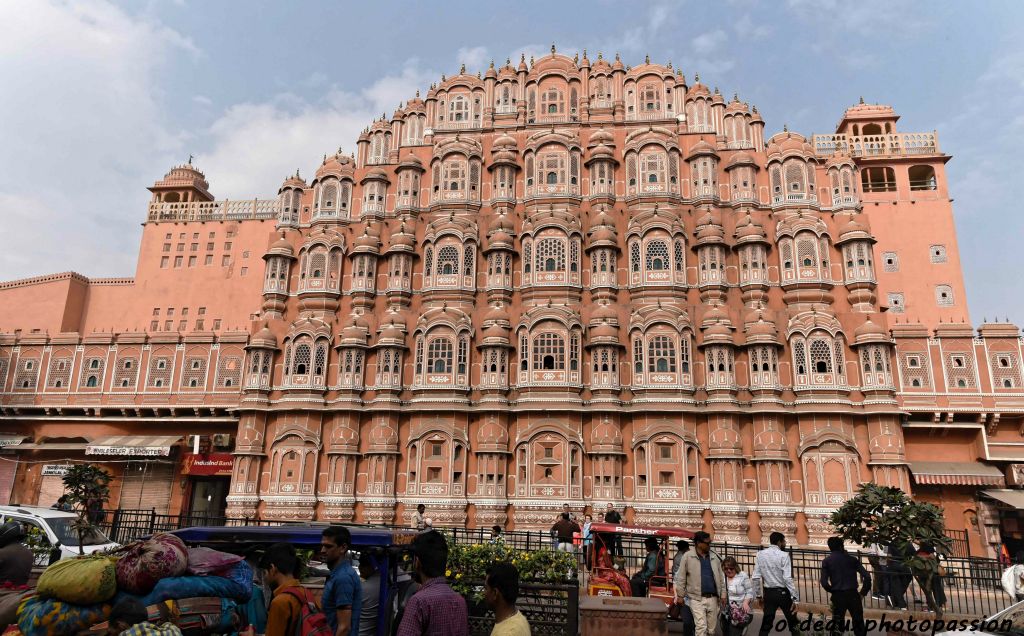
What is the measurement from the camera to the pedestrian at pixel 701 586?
987 centimetres

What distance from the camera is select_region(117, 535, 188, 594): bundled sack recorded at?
4.47 metres

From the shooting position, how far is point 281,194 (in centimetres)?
3344

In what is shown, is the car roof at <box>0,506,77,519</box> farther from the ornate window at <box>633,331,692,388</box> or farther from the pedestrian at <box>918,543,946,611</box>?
the ornate window at <box>633,331,692,388</box>

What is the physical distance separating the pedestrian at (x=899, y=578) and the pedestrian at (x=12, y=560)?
14.5 m

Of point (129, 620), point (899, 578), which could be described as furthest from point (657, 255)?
point (129, 620)

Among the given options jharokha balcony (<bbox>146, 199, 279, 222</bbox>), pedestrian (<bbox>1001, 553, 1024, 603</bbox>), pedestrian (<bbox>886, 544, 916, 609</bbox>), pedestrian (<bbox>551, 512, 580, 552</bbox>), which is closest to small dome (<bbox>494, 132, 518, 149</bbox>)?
pedestrian (<bbox>551, 512, 580, 552</bbox>)

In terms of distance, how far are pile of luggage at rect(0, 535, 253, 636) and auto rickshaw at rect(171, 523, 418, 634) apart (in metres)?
2.36

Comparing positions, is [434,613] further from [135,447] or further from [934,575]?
[135,447]

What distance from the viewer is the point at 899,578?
48.5ft

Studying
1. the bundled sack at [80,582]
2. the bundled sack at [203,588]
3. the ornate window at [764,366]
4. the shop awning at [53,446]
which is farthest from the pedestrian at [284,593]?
the shop awning at [53,446]

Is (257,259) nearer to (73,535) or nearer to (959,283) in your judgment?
(73,535)

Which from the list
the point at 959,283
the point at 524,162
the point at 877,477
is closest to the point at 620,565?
the point at 877,477

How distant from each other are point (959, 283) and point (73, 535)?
37.7 meters

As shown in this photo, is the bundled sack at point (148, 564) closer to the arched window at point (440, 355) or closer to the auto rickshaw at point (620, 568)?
the auto rickshaw at point (620, 568)
